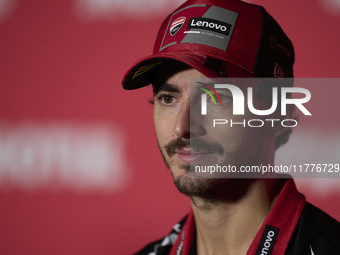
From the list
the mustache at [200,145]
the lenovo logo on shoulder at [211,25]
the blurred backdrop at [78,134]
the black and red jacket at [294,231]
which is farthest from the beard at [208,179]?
the blurred backdrop at [78,134]

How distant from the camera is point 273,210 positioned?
0.85m

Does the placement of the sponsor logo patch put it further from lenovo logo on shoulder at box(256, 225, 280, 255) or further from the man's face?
lenovo logo on shoulder at box(256, 225, 280, 255)

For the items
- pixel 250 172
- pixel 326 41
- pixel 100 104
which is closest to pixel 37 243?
pixel 100 104

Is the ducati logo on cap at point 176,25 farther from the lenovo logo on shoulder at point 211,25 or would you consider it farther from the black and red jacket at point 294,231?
the black and red jacket at point 294,231

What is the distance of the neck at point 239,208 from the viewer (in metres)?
0.90

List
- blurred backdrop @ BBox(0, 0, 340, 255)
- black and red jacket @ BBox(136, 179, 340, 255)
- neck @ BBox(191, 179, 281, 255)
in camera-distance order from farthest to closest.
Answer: blurred backdrop @ BBox(0, 0, 340, 255), neck @ BBox(191, 179, 281, 255), black and red jacket @ BBox(136, 179, 340, 255)

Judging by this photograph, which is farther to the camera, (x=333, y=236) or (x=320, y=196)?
(x=320, y=196)

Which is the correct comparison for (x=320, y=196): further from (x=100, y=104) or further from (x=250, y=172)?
(x=100, y=104)

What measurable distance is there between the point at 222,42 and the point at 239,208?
0.48m

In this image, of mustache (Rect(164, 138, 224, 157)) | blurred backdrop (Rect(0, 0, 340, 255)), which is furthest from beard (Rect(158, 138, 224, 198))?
blurred backdrop (Rect(0, 0, 340, 255))

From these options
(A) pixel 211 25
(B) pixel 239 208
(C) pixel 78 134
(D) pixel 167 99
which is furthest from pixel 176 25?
(C) pixel 78 134

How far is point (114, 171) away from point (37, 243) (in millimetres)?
574

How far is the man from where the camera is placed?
0.81m

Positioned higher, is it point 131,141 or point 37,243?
point 131,141
